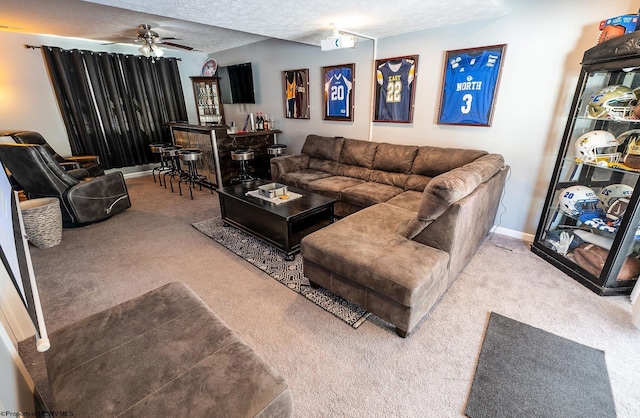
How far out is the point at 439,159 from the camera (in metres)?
3.24

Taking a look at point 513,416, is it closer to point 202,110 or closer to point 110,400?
point 110,400

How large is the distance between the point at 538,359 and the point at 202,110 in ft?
22.7

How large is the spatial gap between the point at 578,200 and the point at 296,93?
403 cm

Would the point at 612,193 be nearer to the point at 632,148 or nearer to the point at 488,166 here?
the point at 632,148

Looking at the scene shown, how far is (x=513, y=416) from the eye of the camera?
138 cm

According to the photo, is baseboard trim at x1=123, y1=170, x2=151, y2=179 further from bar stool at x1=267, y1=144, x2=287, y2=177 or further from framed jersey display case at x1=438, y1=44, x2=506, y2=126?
framed jersey display case at x1=438, y1=44, x2=506, y2=126

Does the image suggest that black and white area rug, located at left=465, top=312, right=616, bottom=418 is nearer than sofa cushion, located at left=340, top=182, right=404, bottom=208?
Yes

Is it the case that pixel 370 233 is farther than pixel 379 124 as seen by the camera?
No

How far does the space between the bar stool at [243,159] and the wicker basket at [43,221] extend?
216 cm

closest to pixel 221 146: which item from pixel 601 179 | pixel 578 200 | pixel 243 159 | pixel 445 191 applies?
pixel 243 159

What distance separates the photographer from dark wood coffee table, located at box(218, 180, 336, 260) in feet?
8.94

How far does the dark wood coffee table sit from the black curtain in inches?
140

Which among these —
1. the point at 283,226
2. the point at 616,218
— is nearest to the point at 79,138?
the point at 283,226

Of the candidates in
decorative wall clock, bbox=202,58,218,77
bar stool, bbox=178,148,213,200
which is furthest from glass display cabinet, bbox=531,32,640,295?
decorative wall clock, bbox=202,58,218,77
